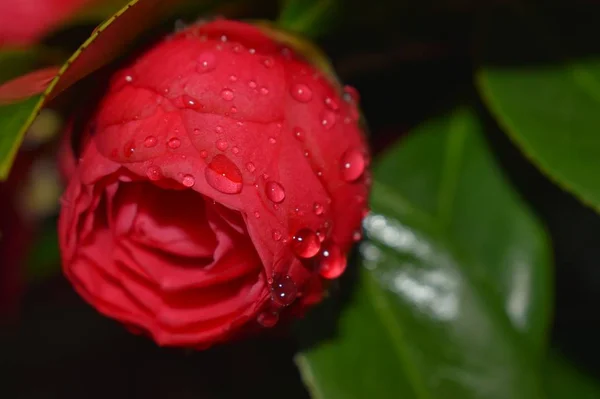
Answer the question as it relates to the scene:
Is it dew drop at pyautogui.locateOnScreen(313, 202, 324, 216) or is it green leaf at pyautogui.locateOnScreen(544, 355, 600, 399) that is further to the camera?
green leaf at pyautogui.locateOnScreen(544, 355, 600, 399)

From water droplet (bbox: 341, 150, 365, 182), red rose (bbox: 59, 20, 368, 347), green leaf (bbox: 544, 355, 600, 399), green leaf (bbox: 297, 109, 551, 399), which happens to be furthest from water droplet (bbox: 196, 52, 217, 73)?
green leaf (bbox: 544, 355, 600, 399)

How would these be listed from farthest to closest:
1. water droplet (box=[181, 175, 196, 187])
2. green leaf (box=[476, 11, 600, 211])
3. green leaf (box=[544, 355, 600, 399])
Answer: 1. green leaf (box=[544, 355, 600, 399])
2. green leaf (box=[476, 11, 600, 211])
3. water droplet (box=[181, 175, 196, 187])

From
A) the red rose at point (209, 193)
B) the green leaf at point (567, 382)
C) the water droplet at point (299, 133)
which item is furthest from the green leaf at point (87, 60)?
the green leaf at point (567, 382)

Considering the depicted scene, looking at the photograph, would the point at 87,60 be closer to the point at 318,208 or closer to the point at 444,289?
the point at 318,208

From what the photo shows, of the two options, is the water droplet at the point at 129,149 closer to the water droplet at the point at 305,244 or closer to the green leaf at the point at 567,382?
the water droplet at the point at 305,244

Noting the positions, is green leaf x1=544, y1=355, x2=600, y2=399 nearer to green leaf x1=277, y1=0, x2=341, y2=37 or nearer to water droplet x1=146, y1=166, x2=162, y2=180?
green leaf x1=277, y1=0, x2=341, y2=37

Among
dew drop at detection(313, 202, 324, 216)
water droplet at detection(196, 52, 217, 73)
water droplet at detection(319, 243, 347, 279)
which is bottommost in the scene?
water droplet at detection(319, 243, 347, 279)

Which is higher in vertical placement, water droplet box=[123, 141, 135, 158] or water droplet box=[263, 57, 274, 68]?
water droplet box=[123, 141, 135, 158]

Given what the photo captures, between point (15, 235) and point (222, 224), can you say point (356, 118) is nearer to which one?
point (222, 224)

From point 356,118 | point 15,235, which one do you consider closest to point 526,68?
point 356,118
